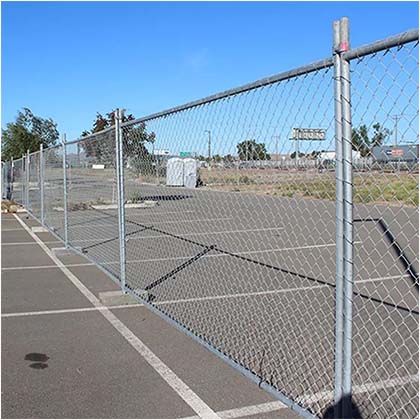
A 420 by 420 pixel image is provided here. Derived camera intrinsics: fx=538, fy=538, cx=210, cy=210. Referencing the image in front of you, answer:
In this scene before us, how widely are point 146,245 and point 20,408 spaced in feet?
23.7

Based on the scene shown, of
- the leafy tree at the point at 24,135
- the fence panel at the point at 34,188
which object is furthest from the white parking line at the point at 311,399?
the leafy tree at the point at 24,135

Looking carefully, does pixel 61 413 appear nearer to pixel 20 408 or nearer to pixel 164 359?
pixel 20 408

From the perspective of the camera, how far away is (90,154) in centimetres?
981

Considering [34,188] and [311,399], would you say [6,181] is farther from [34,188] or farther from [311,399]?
[311,399]

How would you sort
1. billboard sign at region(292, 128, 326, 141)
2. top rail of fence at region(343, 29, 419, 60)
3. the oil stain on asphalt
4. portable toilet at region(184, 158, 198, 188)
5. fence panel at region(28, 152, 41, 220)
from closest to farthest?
top rail of fence at region(343, 29, 419, 60) → billboard sign at region(292, 128, 326, 141) → the oil stain on asphalt → portable toilet at region(184, 158, 198, 188) → fence panel at region(28, 152, 41, 220)

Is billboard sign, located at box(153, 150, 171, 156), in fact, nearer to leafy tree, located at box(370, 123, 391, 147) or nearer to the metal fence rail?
the metal fence rail

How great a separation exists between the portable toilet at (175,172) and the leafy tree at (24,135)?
3368 centimetres

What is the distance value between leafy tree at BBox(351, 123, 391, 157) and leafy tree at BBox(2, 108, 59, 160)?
37001mm

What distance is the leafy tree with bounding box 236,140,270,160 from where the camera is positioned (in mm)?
4043

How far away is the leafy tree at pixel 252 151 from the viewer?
404cm

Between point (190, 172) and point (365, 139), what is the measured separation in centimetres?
283

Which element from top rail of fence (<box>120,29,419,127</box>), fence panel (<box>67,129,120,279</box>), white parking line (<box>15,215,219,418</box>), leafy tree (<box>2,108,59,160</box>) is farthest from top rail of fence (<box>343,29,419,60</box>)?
leafy tree (<box>2,108,59,160</box>)

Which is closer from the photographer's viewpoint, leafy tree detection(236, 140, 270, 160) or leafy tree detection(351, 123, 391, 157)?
leafy tree detection(351, 123, 391, 157)

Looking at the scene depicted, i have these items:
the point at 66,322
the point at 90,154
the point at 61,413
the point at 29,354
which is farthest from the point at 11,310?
the point at 90,154
